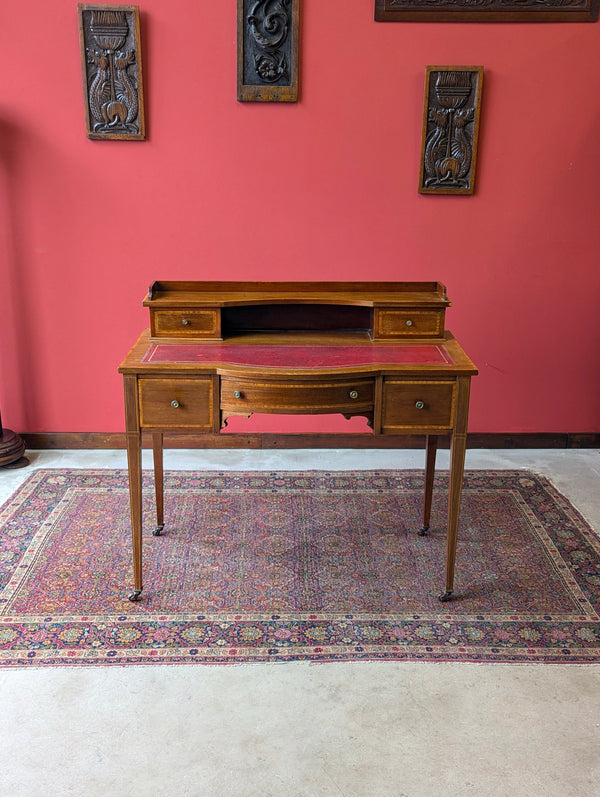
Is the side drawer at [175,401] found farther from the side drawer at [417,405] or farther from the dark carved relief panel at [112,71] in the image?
the dark carved relief panel at [112,71]

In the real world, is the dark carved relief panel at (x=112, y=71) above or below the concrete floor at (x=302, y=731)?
above

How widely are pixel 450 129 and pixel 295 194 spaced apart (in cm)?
83

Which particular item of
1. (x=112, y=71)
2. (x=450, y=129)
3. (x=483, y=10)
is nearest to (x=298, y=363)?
(x=450, y=129)

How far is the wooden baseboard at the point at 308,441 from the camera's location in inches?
174

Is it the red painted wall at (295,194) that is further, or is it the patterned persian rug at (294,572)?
the red painted wall at (295,194)

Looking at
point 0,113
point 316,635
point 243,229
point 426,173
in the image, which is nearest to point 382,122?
point 426,173

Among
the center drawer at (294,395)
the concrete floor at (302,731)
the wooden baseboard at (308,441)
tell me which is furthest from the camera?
the wooden baseboard at (308,441)

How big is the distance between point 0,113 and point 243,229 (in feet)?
4.30

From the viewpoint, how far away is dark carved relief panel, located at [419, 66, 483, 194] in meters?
3.95

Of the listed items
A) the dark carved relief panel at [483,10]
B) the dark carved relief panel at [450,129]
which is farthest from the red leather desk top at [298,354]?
the dark carved relief panel at [483,10]

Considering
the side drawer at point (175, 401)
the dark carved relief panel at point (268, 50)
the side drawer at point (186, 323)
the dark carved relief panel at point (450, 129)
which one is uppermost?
the dark carved relief panel at point (268, 50)

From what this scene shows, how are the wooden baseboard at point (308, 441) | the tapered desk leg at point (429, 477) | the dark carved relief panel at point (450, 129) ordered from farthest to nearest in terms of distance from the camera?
1. the wooden baseboard at point (308, 441)
2. the dark carved relief panel at point (450, 129)
3. the tapered desk leg at point (429, 477)

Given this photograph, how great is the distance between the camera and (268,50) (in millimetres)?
3910

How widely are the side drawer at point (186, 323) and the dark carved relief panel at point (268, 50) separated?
146 centimetres
